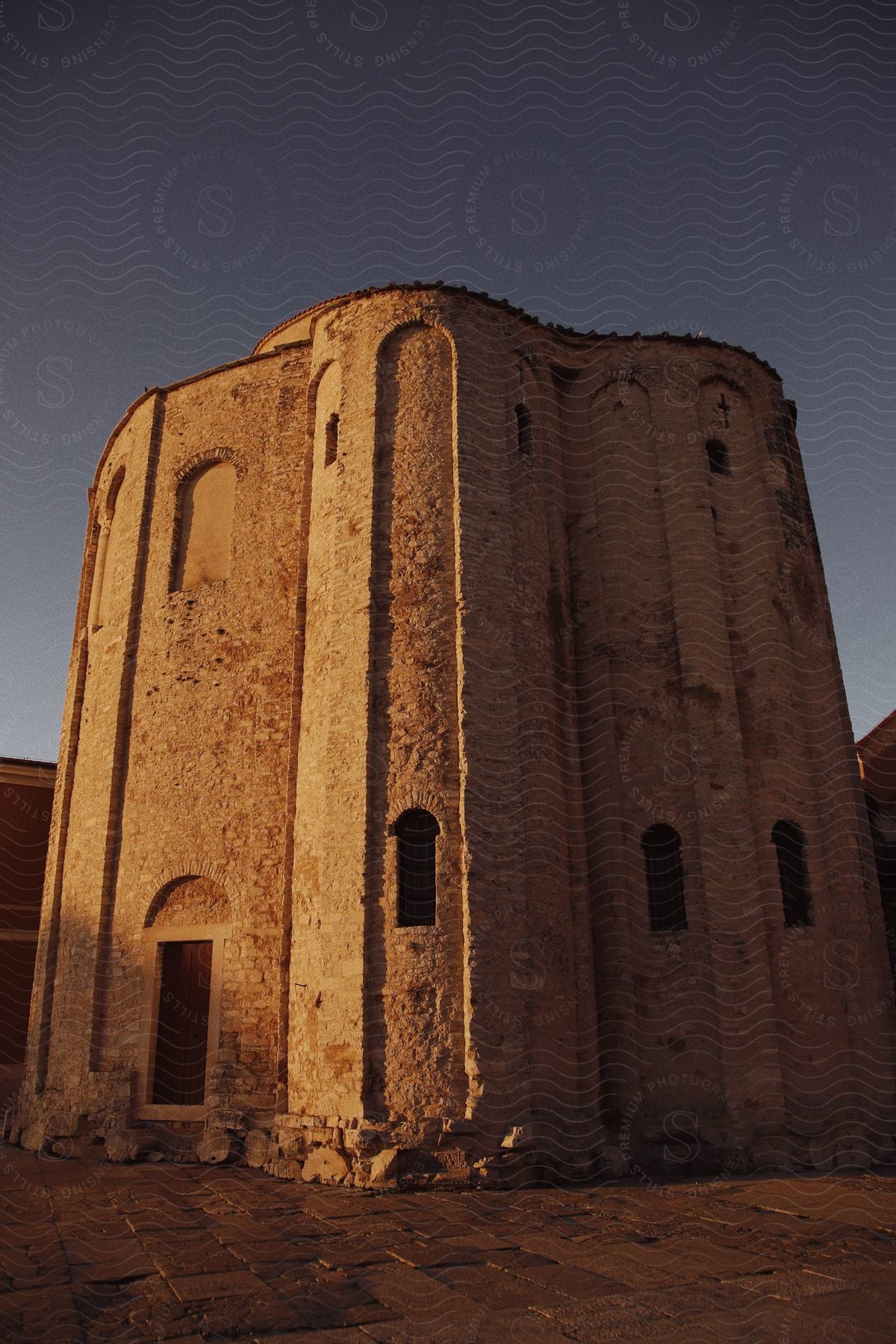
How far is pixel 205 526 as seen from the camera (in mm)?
16797

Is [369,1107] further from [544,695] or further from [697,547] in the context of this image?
[697,547]

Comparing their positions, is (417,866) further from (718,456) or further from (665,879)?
(718,456)

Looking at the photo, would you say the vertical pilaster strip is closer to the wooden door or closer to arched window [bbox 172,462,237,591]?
arched window [bbox 172,462,237,591]

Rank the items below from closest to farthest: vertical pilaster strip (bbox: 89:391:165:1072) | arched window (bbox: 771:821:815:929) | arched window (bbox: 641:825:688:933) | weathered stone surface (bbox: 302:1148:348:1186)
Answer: weathered stone surface (bbox: 302:1148:348:1186), arched window (bbox: 641:825:688:933), arched window (bbox: 771:821:815:929), vertical pilaster strip (bbox: 89:391:165:1072)

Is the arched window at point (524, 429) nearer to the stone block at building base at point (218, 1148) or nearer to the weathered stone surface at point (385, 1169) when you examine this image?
the weathered stone surface at point (385, 1169)

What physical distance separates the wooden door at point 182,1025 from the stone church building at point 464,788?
5cm

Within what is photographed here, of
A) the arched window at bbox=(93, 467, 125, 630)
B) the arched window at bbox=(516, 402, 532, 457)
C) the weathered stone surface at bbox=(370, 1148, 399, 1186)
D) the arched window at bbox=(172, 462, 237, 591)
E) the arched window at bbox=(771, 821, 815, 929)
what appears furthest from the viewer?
the arched window at bbox=(93, 467, 125, 630)

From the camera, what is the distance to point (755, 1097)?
12.6m

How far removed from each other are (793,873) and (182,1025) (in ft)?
31.1

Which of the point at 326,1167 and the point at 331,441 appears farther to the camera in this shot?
the point at 331,441

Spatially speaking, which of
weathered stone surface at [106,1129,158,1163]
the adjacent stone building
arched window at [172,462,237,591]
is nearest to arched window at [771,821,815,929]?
weathered stone surface at [106,1129,158,1163]

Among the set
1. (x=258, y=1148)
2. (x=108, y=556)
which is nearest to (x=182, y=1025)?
(x=258, y=1148)

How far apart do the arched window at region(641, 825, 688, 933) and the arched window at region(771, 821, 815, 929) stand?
4.92ft

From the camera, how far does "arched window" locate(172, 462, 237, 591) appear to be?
16516mm
